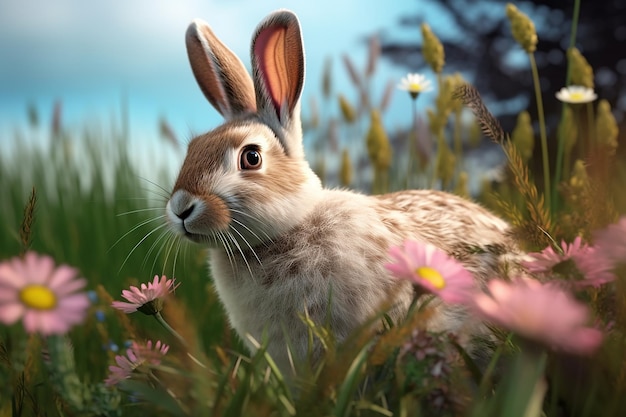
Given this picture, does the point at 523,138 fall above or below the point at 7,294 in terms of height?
below

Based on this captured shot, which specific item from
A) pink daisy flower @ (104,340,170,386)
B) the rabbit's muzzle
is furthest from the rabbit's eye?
pink daisy flower @ (104,340,170,386)

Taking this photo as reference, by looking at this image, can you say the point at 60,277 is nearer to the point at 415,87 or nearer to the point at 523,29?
the point at 523,29

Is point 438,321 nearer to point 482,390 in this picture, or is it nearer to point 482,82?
point 482,390

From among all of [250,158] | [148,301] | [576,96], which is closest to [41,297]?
[148,301]

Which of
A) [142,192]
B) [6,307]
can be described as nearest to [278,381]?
[6,307]

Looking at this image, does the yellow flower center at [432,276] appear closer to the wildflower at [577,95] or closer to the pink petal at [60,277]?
the pink petal at [60,277]

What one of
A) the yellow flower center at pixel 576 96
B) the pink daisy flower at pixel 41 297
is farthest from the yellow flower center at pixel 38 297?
the yellow flower center at pixel 576 96

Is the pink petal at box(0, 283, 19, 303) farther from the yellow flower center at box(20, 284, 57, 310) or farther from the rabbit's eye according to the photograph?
the rabbit's eye
